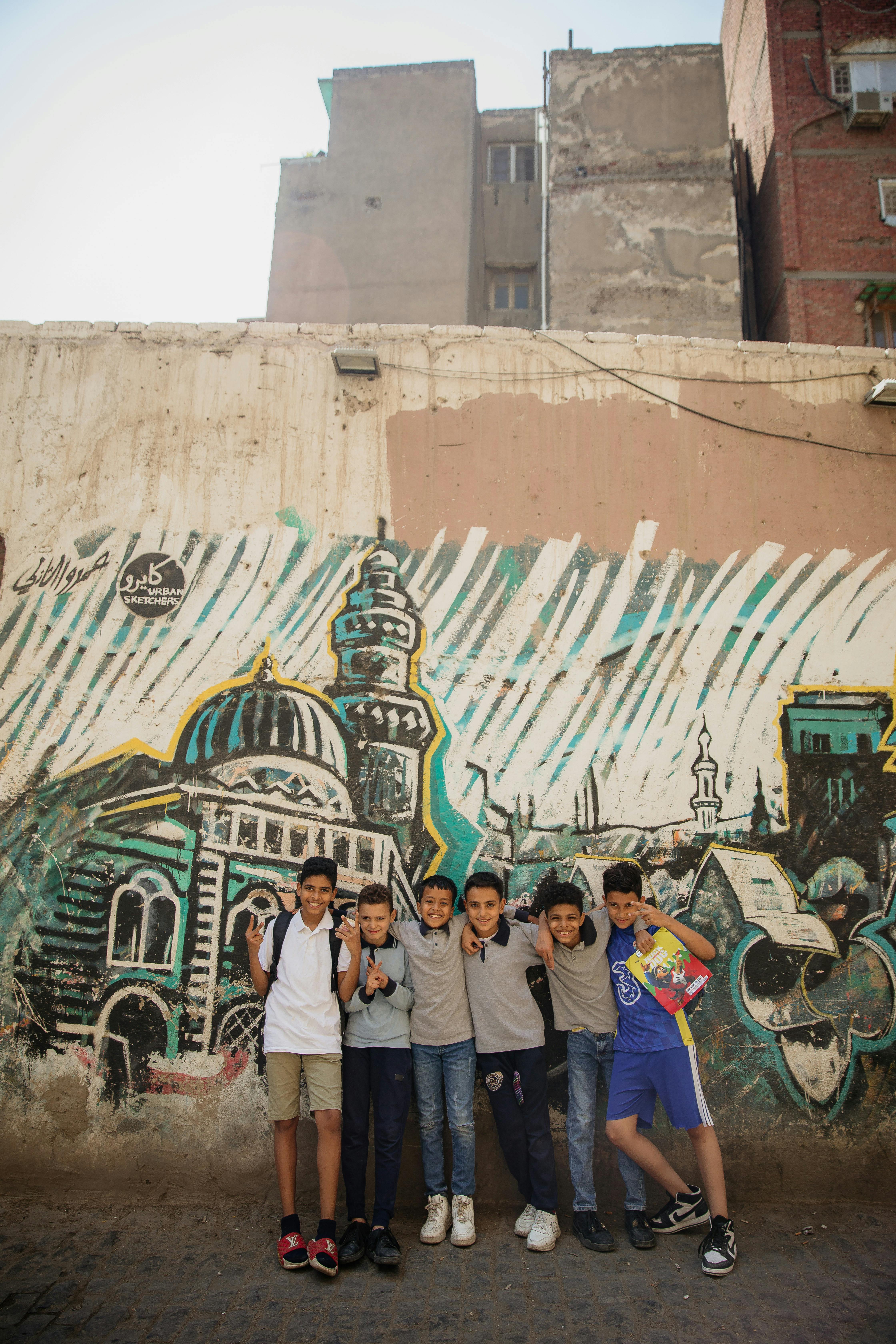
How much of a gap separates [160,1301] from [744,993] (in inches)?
129

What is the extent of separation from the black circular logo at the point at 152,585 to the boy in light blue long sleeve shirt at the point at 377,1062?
2230mm

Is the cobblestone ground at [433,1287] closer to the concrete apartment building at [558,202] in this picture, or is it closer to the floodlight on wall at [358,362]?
the floodlight on wall at [358,362]

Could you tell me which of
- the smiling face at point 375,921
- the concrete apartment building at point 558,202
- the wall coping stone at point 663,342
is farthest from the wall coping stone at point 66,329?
the concrete apartment building at point 558,202

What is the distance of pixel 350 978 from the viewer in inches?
145

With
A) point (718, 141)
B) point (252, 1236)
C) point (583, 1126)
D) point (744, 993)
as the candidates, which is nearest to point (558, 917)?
point (583, 1126)

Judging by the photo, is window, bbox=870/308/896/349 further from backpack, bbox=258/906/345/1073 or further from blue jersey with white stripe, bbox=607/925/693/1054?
backpack, bbox=258/906/345/1073

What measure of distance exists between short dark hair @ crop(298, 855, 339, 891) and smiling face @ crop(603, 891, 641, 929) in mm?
1483

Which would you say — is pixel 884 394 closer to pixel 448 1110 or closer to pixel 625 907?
pixel 625 907

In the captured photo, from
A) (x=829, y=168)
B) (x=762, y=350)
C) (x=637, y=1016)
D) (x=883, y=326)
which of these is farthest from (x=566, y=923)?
(x=829, y=168)

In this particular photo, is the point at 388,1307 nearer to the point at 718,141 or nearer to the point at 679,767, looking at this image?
the point at 679,767

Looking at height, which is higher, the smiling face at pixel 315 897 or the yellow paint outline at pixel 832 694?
the yellow paint outline at pixel 832 694

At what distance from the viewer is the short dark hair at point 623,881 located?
384 cm

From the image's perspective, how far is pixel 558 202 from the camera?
36.4 ft

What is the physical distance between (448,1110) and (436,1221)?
51 centimetres
